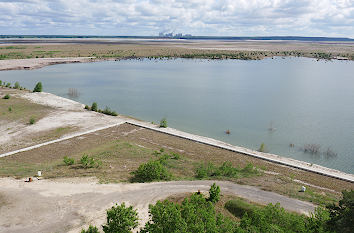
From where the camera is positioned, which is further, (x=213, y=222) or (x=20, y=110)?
(x=20, y=110)

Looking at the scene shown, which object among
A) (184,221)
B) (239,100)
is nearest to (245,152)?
(184,221)

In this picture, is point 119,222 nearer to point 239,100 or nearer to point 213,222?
point 213,222

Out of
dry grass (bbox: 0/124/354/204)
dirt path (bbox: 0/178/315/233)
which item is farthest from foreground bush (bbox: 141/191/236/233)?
dry grass (bbox: 0/124/354/204)

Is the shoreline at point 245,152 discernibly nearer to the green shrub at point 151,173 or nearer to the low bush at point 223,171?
the low bush at point 223,171

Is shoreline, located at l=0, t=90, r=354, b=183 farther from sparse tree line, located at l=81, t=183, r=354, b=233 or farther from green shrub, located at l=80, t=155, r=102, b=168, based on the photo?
sparse tree line, located at l=81, t=183, r=354, b=233

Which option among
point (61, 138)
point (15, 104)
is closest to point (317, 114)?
point (61, 138)


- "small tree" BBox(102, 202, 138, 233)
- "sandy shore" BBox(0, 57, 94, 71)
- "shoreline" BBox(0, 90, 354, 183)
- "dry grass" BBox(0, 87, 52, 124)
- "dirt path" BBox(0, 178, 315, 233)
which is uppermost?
"sandy shore" BBox(0, 57, 94, 71)
